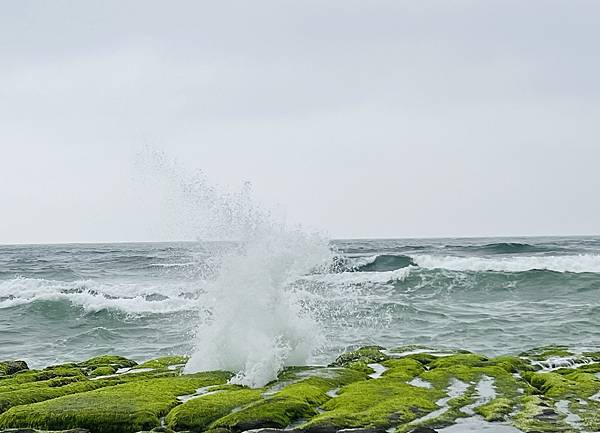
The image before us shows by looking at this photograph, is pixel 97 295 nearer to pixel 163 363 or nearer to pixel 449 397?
pixel 163 363

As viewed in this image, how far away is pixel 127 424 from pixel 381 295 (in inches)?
1090

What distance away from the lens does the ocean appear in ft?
52.1

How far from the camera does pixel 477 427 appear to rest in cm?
960

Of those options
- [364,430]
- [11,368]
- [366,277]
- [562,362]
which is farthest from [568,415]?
[366,277]

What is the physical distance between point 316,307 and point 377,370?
15.7 metres

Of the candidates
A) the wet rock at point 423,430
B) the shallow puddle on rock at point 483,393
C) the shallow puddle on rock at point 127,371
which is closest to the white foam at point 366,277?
the shallow puddle on rock at point 127,371

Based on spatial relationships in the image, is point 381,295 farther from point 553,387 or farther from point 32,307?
point 553,387

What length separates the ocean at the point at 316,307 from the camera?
52.1 ft

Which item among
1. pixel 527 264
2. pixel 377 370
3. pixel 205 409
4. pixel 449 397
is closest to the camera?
pixel 205 409

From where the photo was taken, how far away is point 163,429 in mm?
9617

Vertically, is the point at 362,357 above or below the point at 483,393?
below

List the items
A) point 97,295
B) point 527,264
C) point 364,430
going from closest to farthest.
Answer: point 364,430 → point 97,295 → point 527,264

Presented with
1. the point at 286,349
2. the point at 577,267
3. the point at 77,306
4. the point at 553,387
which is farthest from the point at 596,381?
the point at 577,267

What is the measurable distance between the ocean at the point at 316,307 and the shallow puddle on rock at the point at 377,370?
1522 millimetres
